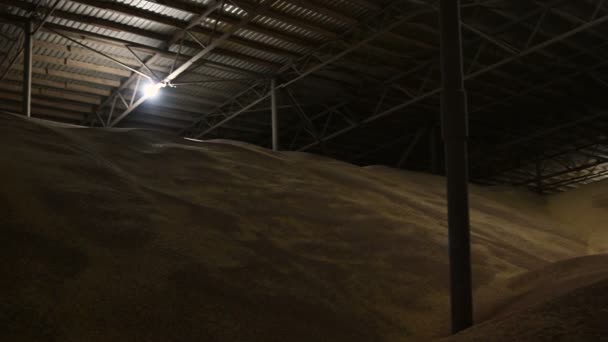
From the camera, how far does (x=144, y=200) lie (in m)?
4.78

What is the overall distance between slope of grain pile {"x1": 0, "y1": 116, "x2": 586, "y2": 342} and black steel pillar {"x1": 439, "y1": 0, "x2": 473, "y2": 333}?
1.17ft

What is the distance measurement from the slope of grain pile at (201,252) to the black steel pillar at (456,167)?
357 millimetres

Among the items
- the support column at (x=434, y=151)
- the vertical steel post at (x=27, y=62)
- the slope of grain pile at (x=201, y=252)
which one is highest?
the vertical steel post at (x=27, y=62)

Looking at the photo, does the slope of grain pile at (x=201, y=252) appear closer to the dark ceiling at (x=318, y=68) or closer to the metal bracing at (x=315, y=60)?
the dark ceiling at (x=318, y=68)

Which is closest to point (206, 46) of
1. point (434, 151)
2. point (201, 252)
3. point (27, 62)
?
point (27, 62)

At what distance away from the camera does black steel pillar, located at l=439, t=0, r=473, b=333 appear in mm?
3576

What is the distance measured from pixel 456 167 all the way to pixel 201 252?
6.19ft

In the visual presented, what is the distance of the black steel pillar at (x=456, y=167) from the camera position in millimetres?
3576

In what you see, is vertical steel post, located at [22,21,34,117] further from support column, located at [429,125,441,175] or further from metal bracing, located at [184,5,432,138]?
support column, located at [429,125,441,175]

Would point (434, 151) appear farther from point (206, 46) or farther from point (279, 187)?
point (279, 187)

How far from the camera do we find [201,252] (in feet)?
13.4

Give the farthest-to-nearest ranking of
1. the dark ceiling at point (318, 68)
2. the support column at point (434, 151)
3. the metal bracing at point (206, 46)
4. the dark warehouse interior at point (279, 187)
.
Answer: the support column at point (434, 151) → the dark ceiling at point (318, 68) → the metal bracing at point (206, 46) → the dark warehouse interior at point (279, 187)

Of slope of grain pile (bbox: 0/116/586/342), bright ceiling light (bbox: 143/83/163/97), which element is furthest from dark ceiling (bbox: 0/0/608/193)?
slope of grain pile (bbox: 0/116/586/342)

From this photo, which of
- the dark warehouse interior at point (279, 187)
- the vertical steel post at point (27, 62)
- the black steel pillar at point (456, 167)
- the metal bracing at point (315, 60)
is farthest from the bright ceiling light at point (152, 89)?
the black steel pillar at point (456, 167)
